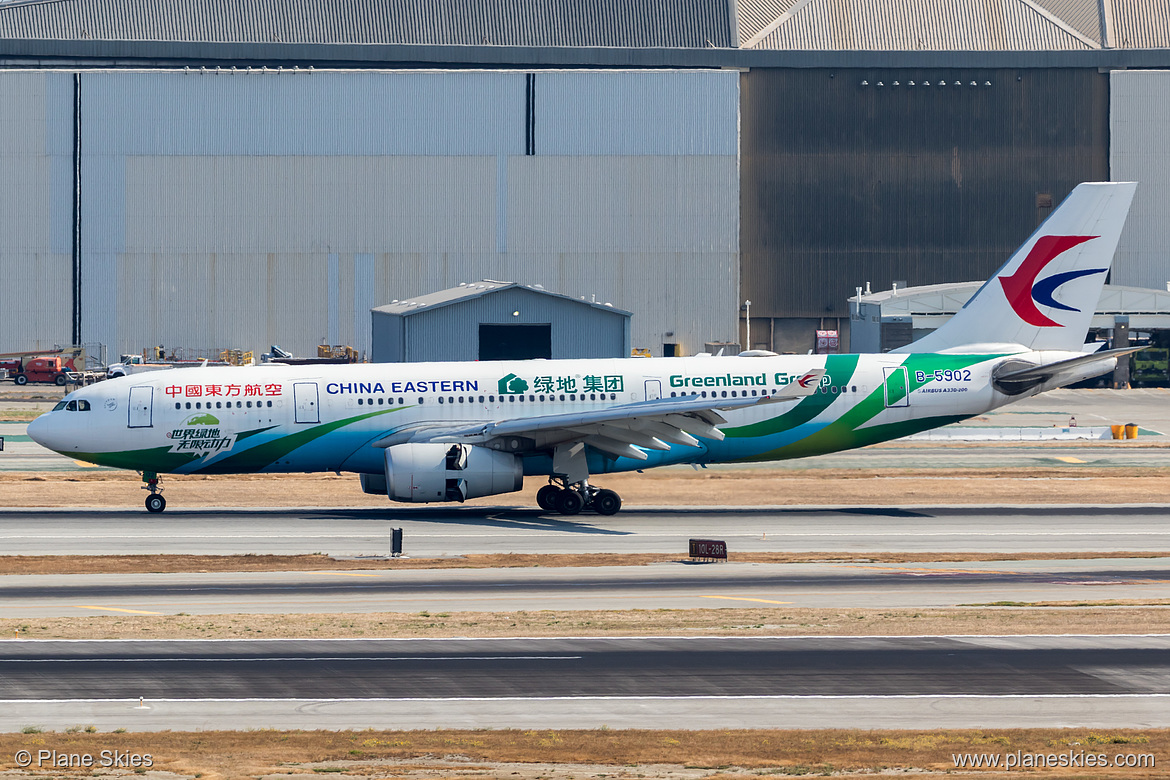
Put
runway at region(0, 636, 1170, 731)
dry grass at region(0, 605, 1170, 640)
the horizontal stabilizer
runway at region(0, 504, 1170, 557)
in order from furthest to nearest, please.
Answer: the horizontal stabilizer → runway at region(0, 504, 1170, 557) → dry grass at region(0, 605, 1170, 640) → runway at region(0, 636, 1170, 731)

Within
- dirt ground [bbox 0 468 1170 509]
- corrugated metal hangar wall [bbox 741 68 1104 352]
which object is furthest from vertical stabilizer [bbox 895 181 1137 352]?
corrugated metal hangar wall [bbox 741 68 1104 352]

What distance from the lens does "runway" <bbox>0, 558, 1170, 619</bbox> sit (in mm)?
27422

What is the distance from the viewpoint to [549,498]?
42.5 meters

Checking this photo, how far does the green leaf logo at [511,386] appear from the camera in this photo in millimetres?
43188

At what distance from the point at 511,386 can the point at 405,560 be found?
434 inches

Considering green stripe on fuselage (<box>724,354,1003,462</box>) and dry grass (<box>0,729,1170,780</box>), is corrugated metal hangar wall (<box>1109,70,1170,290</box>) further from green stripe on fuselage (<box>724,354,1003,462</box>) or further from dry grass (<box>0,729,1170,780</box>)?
dry grass (<box>0,729,1170,780</box>)

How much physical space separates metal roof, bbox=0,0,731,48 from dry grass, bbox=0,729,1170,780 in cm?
8942

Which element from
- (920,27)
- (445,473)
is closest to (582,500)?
(445,473)

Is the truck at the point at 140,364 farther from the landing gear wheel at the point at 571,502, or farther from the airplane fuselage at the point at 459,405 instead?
the landing gear wheel at the point at 571,502

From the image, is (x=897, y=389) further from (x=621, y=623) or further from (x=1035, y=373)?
(x=621, y=623)

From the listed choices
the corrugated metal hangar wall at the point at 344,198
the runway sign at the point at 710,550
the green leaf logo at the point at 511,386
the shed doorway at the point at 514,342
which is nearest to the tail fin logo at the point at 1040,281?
the green leaf logo at the point at 511,386

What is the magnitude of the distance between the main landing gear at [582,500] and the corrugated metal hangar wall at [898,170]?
203 feet

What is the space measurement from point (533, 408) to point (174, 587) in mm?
15908

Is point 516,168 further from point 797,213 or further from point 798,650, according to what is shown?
point 798,650
